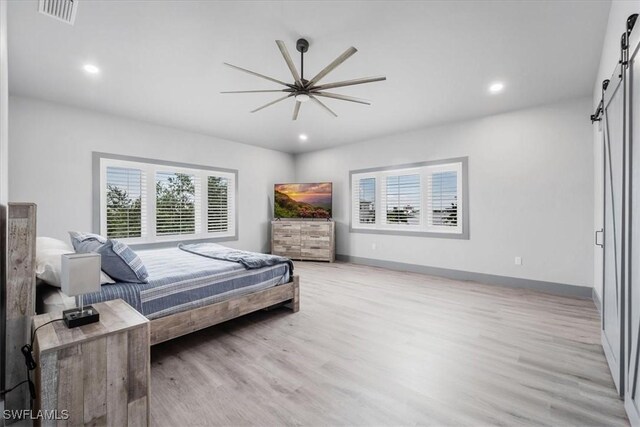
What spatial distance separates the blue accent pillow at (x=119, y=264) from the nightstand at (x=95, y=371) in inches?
28.1

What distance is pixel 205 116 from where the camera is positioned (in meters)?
4.79

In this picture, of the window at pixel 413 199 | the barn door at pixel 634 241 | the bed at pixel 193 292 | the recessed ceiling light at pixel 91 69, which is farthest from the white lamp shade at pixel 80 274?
the window at pixel 413 199

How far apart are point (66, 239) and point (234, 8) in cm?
416

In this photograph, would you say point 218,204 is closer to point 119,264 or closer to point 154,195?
point 154,195

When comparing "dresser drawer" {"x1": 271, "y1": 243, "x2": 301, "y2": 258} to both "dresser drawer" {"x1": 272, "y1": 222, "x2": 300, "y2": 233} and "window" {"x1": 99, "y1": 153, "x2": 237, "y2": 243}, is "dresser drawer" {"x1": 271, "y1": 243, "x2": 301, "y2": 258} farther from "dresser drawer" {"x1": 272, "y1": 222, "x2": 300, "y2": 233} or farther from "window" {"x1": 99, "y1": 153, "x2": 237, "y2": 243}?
"window" {"x1": 99, "y1": 153, "x2": 237, "y2": 243}

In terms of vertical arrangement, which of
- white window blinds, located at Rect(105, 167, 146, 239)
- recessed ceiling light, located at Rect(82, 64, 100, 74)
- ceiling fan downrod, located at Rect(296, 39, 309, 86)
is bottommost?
white window blinds, located at Rect(105, 167, 146, 239)

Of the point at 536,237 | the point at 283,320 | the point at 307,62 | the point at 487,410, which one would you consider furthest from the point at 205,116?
the point at 536,237

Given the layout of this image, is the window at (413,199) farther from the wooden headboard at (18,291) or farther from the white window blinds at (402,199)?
the wooden headboard at (18,291)

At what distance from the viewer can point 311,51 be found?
2900mm

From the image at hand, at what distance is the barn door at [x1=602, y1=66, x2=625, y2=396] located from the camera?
1.83 metres

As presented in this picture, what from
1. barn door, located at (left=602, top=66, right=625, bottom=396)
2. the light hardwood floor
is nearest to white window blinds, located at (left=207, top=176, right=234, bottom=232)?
the light hardwood floor

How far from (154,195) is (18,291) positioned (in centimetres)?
392

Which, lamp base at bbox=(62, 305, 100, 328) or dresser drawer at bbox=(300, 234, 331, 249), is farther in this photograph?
dresser drawer at bbox=(300, 234, 331, 249)

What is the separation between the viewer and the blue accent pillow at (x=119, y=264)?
7.42ft
